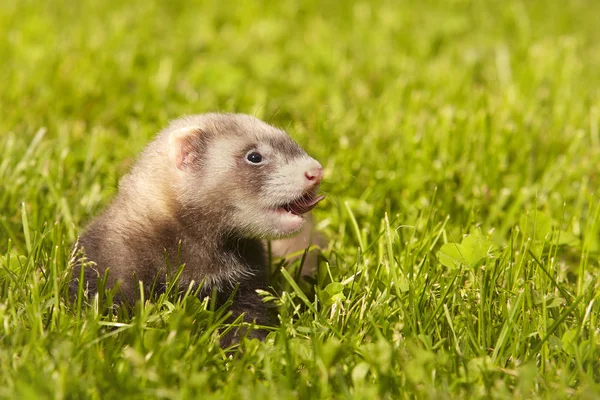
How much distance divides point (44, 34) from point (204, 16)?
1762mm

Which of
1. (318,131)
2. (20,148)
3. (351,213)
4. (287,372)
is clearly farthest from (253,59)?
(287,372)

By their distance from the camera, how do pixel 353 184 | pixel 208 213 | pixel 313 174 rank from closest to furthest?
pixel 313 174 → pixel 208 213 → pixel 353 184

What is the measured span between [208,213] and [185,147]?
1.14ft

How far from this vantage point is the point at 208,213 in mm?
3641

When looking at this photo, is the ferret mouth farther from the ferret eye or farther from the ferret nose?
the ferret eye

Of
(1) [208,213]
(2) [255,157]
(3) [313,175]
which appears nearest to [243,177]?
(2) [255,157]

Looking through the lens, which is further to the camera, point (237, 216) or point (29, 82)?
point (29, 82)

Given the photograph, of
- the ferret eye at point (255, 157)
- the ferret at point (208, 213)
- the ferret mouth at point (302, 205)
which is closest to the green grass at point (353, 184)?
the ferret at point (208, 213)

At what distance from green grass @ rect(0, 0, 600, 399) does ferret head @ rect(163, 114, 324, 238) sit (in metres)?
0.32

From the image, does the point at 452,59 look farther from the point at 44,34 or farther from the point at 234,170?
the point at 234,170

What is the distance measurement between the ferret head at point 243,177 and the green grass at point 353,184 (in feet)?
1.04

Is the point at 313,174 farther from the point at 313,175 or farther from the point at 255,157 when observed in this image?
the point at 255,157

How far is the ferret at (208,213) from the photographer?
3582mm

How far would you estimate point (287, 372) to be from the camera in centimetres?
298
